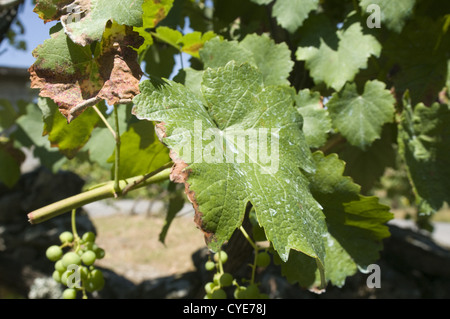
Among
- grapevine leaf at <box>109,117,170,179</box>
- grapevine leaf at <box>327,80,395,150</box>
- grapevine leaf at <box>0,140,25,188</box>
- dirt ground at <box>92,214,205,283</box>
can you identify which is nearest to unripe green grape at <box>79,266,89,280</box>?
grapevine leaf at <box>109,117,170,179</box>

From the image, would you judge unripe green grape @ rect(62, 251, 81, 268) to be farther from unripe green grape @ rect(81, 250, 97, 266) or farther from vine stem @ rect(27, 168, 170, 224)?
vine stem @ rect(27, 168, 170, 224)

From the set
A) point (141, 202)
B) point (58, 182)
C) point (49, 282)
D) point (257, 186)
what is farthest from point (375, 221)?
point (141, 202)

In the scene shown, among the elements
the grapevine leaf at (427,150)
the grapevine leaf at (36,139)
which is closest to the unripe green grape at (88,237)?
the grapevine leaf at (36,139)

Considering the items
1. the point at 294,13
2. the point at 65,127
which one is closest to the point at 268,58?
the point at 294,13

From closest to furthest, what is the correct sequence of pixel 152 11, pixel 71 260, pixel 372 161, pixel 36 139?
pixel 152 11, pixel 71 260, pixel 372 161, pixel 36 139

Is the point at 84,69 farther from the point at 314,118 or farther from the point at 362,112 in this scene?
the point at 362,112

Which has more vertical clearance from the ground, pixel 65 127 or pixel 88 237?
pixel 65 127
